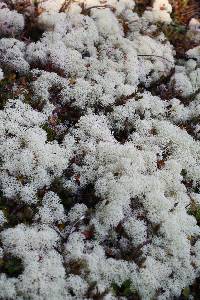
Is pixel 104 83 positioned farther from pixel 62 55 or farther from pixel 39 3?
pixel 39 3

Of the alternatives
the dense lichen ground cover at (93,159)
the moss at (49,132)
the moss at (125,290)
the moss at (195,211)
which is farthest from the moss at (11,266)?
the moss at (195,211)

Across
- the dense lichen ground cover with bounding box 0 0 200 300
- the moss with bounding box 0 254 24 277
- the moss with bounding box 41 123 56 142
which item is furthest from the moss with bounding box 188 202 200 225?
the moss with bounding box 0 254 24 277

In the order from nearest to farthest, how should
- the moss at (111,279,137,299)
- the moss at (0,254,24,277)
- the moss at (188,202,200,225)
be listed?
the moss at (0,254,24,277), the moss at (111,279,137,299), the moss at (188,202,200,225)

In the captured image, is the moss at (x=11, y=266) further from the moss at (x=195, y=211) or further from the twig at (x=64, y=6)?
the twig at (x=64, y=6)

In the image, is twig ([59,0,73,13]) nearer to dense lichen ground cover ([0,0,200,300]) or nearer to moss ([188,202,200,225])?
dense lichen ground cover ([0,0,200,300])

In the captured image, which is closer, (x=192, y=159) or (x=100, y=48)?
(x=192, y=159)

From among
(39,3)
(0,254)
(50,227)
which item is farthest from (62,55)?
(0,254)

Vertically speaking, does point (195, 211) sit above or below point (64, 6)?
below

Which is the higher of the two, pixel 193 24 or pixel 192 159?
pixel 193 24

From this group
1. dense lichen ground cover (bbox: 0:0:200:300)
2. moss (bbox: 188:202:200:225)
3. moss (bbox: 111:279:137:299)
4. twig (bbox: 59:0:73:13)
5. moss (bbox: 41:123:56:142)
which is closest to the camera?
moss (bbox: 111:279:137:299)

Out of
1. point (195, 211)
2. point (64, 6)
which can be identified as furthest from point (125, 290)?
point (64, 6)

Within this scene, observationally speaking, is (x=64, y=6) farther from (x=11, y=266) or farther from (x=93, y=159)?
(x=11, y=266)
